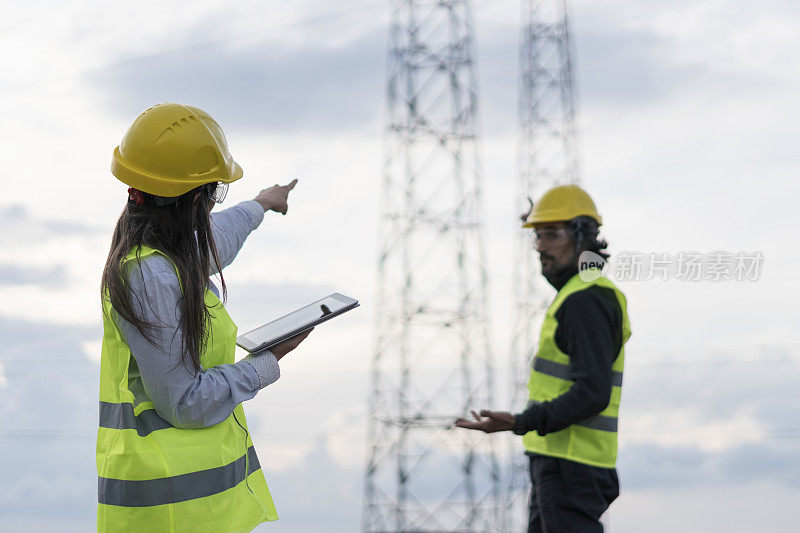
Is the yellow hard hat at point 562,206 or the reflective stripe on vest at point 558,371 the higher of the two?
the yellow hard hat at point 562,206

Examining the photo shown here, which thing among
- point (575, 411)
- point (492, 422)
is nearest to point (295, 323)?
point (492, 422)

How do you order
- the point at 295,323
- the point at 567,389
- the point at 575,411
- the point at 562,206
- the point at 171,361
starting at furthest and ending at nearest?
1. the point at 562,206
2. the point at 567,389
3. the point at 575,411
4. the point at 295,323
5. the point at 171,361

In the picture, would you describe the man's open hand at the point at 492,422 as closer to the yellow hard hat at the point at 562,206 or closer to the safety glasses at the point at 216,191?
the yellow hard hat at the point at 562,206

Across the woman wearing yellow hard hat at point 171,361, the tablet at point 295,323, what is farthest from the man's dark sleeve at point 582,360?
the woman wearing yellow hard hat at point 171,361

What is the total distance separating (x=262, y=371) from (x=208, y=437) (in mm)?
232

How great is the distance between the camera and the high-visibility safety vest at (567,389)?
314 centimetres

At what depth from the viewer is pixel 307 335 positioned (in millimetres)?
2393

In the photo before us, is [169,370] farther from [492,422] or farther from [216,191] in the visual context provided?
[492,422]

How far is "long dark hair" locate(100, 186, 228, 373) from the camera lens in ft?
6.91

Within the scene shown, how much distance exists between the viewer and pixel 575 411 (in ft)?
9.92

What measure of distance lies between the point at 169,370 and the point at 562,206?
2008 mm

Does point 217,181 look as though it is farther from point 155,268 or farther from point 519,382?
point 519,382

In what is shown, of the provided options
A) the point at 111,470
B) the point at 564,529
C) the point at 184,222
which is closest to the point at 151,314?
the point at 184,222

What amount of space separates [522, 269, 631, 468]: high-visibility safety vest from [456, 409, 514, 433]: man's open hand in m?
0.14
